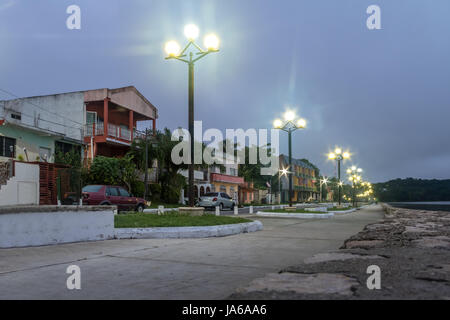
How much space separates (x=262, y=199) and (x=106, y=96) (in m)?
38.2

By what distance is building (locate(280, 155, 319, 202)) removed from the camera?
78.3 meters

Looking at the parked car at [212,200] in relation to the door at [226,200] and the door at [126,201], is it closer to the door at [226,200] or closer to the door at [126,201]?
the door at [226,200]

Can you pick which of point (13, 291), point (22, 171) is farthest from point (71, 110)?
point (13, 291)

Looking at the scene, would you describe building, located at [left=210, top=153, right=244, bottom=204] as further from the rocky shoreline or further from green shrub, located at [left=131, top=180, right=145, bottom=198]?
the rocky shoreline

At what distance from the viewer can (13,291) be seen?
12.6 ft

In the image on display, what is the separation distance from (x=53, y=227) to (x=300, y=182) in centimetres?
8174

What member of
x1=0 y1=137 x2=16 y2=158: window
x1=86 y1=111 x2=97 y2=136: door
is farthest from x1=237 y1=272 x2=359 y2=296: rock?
x1=86 y1=111 x2=97 y2=136: door

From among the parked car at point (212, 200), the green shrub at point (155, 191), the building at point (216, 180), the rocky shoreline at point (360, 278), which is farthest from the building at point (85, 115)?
the rocky shoreline at point (360, 278)

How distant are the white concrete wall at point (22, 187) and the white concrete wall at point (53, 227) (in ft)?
32.3

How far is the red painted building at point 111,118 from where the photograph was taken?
2919cm

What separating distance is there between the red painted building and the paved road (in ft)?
73.7
